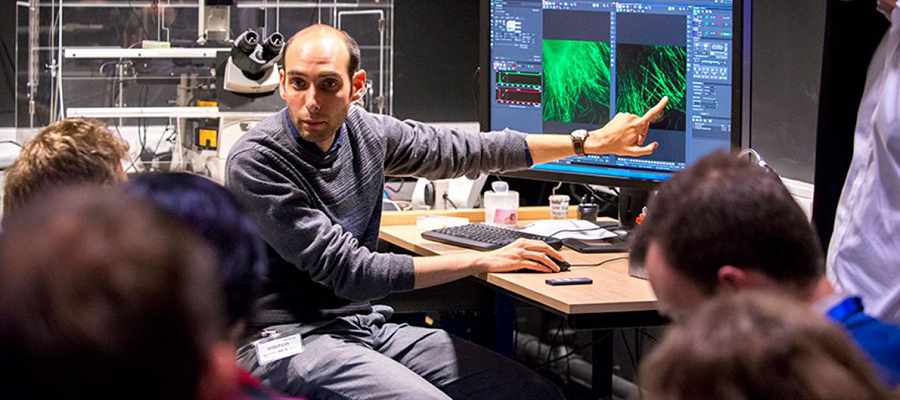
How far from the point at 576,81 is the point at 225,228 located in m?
2.08

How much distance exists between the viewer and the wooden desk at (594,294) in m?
→ 2.16

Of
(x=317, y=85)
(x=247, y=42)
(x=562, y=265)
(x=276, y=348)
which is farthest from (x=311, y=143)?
(x=247, y=42)

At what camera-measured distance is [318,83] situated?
2438mm

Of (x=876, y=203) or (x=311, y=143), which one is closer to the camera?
(x=876, y=203)

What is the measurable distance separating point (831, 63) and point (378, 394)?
1.12m

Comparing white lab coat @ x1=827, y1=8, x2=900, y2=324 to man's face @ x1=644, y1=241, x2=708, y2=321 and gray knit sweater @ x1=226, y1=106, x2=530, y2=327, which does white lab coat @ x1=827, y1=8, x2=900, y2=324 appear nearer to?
man's face @ x1=644, y1=241, x2=708, y2=321

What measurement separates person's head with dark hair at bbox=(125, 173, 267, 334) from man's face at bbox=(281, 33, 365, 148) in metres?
1.50

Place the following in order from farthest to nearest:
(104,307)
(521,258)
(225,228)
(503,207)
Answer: (503,207), (521,258), (225,228), (104,307)

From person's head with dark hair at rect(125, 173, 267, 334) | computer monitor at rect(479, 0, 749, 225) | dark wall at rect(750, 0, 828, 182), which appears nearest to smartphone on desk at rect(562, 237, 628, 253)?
computer monitor at rect(479, 0, 749, 225)

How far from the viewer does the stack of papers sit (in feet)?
9.37

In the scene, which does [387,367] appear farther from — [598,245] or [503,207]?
[503,207]

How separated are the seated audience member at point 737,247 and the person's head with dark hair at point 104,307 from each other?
73 centimetres

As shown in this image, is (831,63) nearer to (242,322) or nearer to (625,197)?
(625,197)

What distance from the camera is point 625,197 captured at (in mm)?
2887
